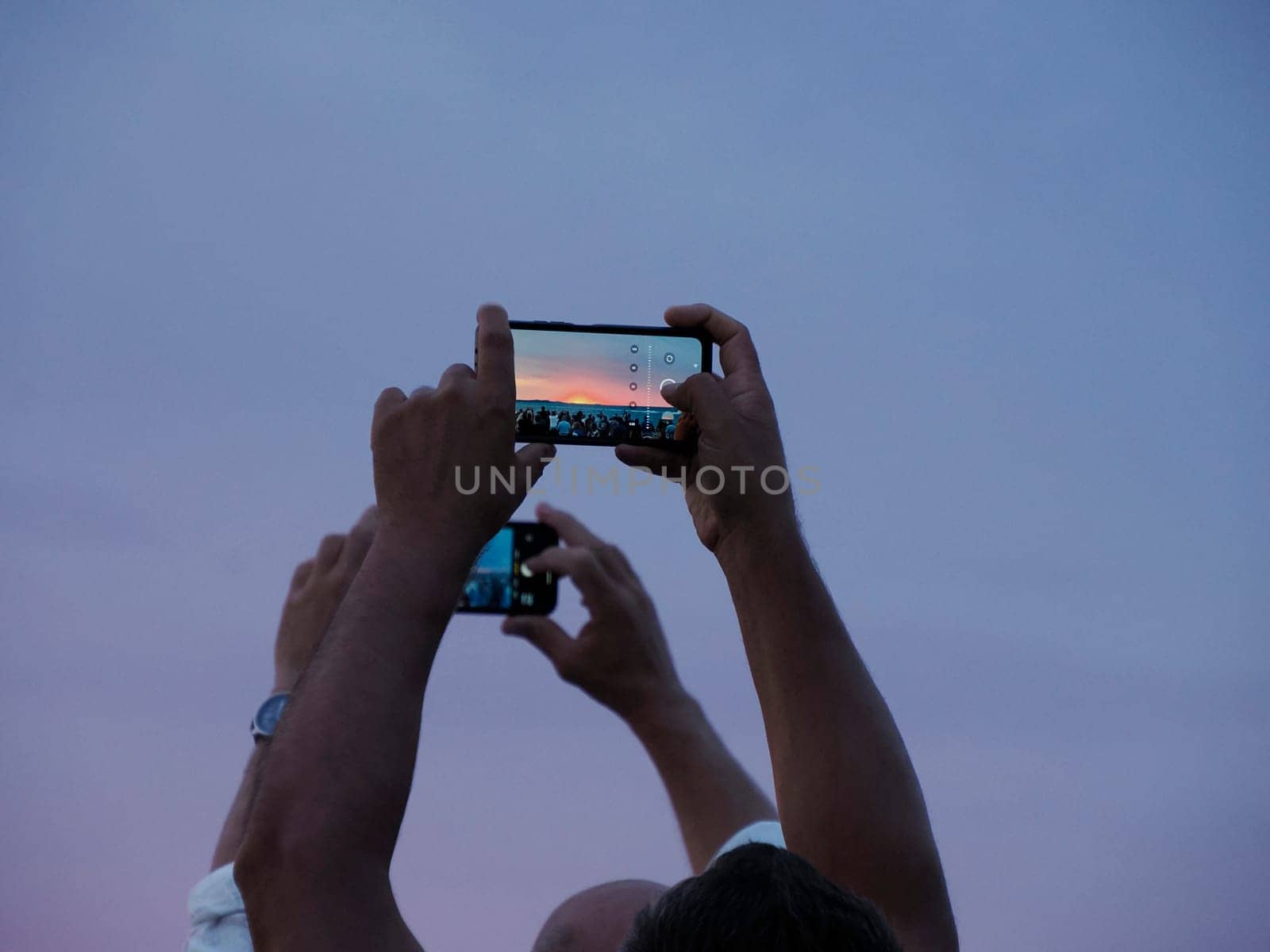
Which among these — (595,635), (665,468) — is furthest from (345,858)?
(595,635)

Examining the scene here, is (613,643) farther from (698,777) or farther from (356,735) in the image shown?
(356,735)

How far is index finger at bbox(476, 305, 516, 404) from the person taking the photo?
126cm

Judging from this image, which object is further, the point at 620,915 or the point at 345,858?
the point at 620,915

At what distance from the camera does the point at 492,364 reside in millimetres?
1272

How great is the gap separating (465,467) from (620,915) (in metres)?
0.58

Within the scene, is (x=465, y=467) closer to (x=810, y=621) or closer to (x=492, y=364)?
(x=492, y=364)

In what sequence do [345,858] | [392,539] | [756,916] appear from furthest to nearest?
[392,539] → [345,858] → [756,916]

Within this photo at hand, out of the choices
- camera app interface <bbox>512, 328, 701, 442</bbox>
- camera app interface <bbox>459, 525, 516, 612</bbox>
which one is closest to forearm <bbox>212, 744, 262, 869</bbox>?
camera app interface <bbox>459, 525, 516, 612</bbox>

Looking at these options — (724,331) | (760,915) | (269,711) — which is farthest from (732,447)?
(269,711)

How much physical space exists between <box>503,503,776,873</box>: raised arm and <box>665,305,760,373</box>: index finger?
0.53 meters

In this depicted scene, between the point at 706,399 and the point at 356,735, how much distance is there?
639 millimetres

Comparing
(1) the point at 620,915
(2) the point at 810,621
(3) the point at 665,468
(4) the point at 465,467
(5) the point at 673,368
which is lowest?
(1) the point at 620,915

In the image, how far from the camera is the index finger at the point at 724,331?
1561 millimetres

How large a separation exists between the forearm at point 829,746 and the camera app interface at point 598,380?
1.72 ft
